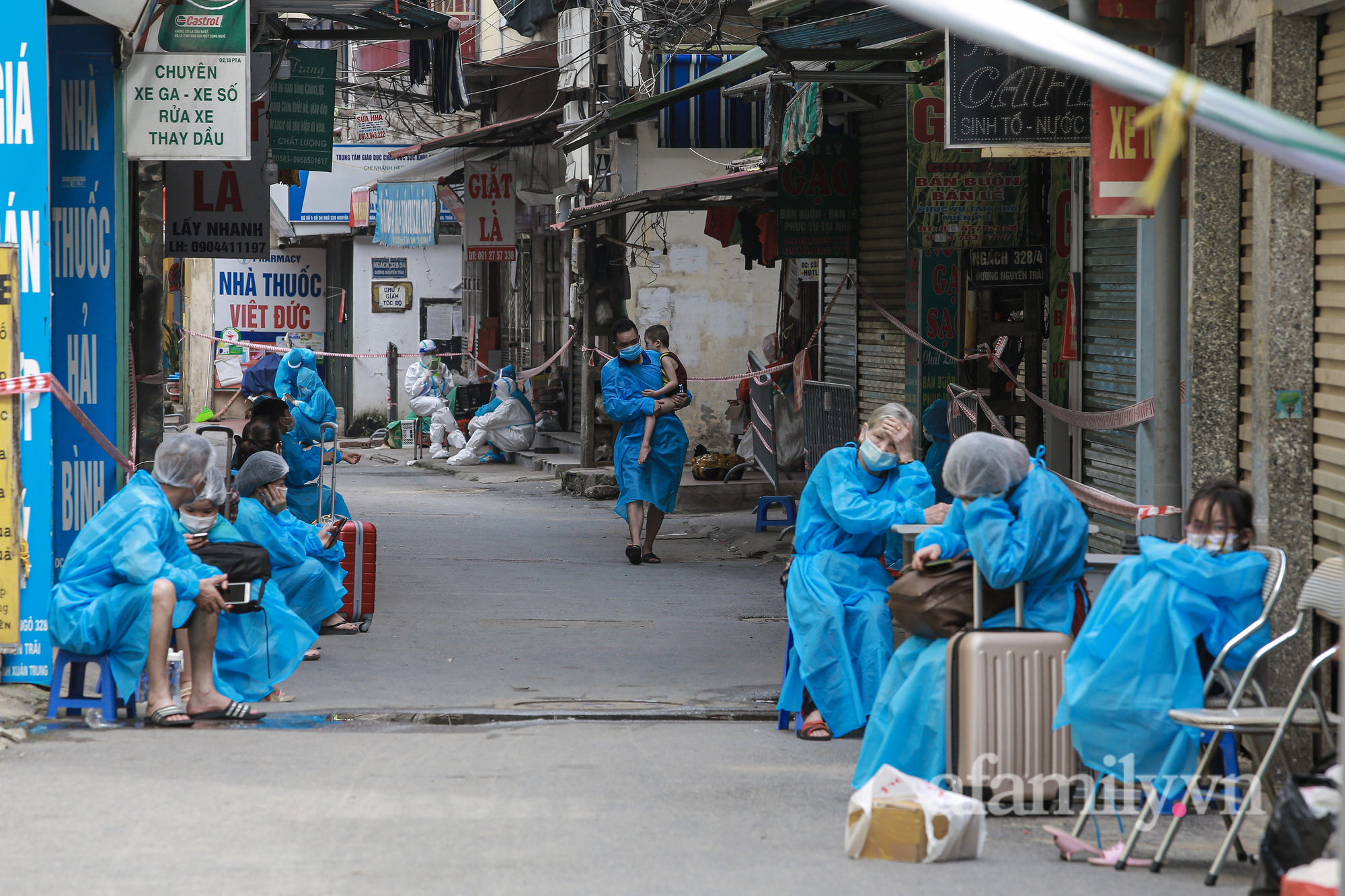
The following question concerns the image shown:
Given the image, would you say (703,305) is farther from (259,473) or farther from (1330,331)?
(1330,331)

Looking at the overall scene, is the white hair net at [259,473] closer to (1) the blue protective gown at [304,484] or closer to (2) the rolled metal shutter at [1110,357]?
(1) the blue protective gown at [304,484]

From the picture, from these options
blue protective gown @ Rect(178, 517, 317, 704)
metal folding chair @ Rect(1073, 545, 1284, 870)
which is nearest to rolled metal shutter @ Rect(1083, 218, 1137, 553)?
metal folding chair @ Rect(1073, 545, 1284, 870)

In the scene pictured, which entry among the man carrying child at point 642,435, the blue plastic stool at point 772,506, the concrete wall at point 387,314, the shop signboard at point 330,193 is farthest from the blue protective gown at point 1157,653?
the concrete wall at point 387,314

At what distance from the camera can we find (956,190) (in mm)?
9945

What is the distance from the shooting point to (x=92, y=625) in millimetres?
6289

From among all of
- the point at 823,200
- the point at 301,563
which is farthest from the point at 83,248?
the point at 823,200

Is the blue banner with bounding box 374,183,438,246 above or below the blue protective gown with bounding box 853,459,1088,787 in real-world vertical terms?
above

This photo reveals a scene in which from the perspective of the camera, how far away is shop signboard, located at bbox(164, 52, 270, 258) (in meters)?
11.9

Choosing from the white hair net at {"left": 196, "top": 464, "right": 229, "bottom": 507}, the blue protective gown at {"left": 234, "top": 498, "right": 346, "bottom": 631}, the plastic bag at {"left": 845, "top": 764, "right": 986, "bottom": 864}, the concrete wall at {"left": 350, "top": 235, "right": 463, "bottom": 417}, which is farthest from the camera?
the concrete wall at {"left": 350, "top": 235, "right": 463, "bottom": 417}

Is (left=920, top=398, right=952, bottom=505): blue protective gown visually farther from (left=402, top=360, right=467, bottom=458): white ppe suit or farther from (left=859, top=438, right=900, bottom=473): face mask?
(left=402, top=360, right=467, bottom=458): white ppe suit

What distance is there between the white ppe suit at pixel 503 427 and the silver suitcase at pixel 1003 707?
51.9 ft

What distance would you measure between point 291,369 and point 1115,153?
23.7 ft

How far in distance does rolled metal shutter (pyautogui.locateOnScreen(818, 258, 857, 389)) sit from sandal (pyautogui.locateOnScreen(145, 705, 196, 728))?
7662 millimetres

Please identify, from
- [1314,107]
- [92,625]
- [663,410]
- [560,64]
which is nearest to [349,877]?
[92,625]
